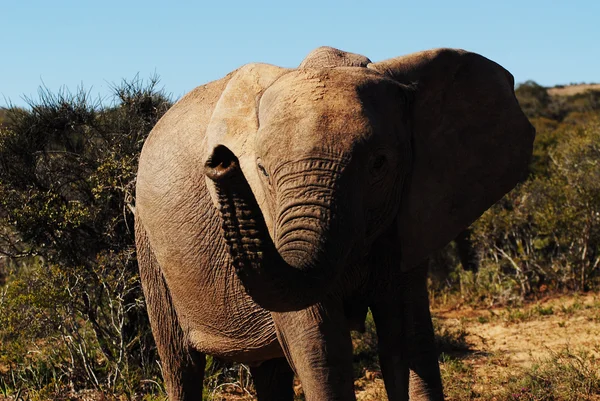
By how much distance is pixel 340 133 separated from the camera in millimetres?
3279

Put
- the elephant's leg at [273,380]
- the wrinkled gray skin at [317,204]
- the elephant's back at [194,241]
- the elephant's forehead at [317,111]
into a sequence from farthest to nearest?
the elephant's leg at [273,380] → the elephant's back at [194,241] → the elephant's forehead at [317,111] → the wrinkled gray skin at [317,204]

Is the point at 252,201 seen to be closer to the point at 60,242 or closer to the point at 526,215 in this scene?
the point at 60,242

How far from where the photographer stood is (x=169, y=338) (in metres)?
5.20

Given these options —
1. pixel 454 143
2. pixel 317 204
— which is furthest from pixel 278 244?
pixel 454 143

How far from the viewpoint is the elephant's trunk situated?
9.56ft

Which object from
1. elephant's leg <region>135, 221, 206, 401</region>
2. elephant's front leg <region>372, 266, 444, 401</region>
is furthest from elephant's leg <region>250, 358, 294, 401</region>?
elephant's front leg <region>372, 266, 444, 401</region>

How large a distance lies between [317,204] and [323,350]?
35.6 inches

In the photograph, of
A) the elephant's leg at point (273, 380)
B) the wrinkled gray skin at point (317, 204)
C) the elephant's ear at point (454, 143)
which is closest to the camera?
the wrinkled gray skin at point (317, 204)

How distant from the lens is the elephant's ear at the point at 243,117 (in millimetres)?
3668

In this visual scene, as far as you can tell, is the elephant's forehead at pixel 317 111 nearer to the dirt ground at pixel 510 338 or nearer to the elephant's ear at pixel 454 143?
the elephant's ear at pixel 454 143

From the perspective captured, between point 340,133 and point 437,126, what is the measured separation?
2.90 feet

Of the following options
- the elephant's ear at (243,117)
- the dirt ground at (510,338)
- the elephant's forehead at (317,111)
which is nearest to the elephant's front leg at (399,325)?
the elephant's ear at (243,117)

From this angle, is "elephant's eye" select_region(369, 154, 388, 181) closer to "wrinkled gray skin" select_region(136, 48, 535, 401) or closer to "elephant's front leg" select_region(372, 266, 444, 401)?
"wrinkled gray skin" select_region(136, 48, 535, 401)

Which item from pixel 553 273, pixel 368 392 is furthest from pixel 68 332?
pixel 553 273
